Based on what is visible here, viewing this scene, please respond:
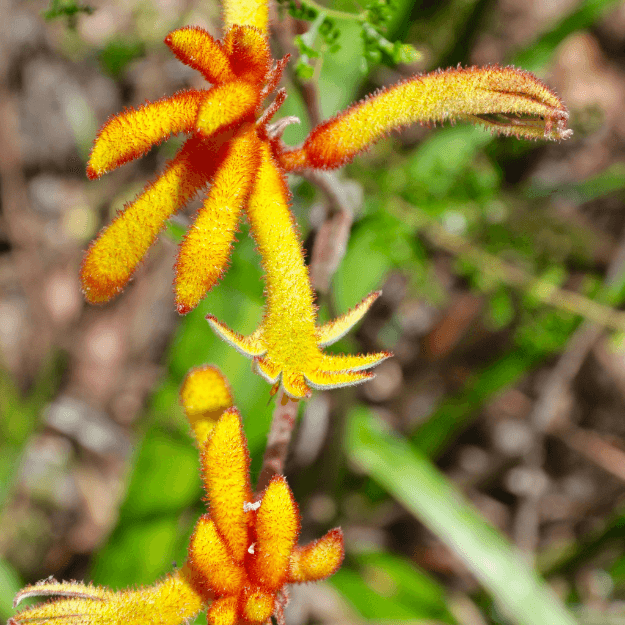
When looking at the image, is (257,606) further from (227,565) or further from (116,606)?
(116,606)

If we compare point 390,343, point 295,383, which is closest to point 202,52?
point 295,383

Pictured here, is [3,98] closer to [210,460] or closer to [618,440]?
[210,460]

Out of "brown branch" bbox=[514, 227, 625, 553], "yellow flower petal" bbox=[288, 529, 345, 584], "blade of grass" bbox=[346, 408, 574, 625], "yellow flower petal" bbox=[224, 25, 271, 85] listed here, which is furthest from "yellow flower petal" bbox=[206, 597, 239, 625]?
"brown branch" bbox=[514, 227, 625, 553]

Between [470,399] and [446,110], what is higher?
[446,110]

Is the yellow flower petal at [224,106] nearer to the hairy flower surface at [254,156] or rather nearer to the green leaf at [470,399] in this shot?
the hairy flower surface at [254,156]

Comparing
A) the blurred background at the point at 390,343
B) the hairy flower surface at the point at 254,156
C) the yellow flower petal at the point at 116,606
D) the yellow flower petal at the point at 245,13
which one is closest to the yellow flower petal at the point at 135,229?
the hairy flower surface at the point at 254,156

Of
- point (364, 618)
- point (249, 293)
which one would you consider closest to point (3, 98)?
point (249, 293)
